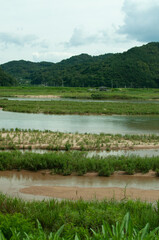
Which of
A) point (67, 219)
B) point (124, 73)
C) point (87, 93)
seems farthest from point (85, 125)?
point (124, 73)

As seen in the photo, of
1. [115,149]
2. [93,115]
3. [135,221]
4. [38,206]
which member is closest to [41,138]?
[115,149]

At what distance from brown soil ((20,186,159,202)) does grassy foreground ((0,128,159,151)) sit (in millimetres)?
5818

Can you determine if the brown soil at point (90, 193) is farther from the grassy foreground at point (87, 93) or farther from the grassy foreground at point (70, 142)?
the grassy foreground at point (87, 93)

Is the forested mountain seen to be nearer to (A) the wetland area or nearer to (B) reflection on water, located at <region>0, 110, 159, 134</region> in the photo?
(B) reflection on water, located at <region>0, 110, 159, 134</region>

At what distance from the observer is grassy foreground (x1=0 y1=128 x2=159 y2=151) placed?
591 inches

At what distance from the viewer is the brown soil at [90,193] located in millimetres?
8211

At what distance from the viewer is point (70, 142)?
1592cm

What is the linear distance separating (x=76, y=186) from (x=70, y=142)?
21.6 ft

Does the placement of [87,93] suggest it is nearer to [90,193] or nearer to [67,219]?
→ [90,193]

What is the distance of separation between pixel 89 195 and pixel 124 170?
9.93ft

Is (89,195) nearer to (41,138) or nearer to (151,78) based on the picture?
Result: (41,138)

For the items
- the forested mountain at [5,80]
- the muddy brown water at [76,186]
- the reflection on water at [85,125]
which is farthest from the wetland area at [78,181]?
the forested mountain at [5,80]

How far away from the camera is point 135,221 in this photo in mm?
5086

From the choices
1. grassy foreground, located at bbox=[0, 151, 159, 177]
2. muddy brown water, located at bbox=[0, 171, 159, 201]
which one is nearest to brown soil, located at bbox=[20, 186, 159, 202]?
muddy brown water, located at bbox=[0, 171, 159, 201]
